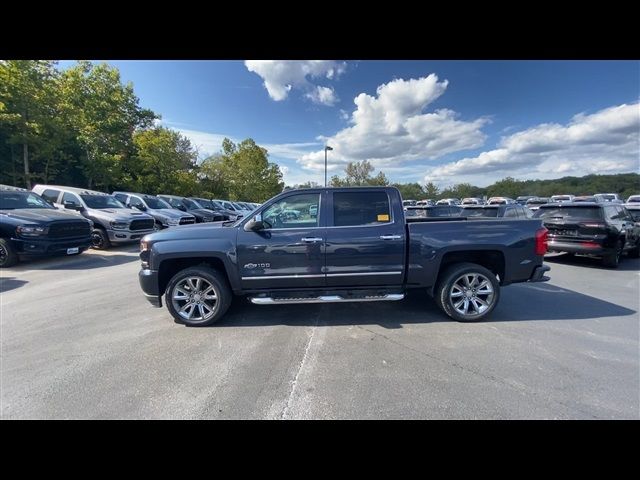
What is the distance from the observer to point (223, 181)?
32.5 meters

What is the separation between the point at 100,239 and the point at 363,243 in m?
10.1

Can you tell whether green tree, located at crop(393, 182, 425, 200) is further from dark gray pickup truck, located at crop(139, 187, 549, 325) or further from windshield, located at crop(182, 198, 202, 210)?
dark gray pickup truck, located at crop(139, 187, 549, 325)

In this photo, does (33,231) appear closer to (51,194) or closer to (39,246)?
(39,246)

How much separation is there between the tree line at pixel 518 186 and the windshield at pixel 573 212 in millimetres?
31108

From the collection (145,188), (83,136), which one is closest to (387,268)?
(83,136)

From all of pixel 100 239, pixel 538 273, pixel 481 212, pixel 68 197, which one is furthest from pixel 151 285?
pixel 68 197

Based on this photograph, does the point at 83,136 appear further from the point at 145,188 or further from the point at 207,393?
the point at 207,393

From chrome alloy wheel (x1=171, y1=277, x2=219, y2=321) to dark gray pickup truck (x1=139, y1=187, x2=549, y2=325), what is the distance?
0.04ft

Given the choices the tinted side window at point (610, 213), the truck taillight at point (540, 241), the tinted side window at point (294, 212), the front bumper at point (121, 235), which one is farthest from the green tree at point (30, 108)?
the tinted side window at point (610, 213)

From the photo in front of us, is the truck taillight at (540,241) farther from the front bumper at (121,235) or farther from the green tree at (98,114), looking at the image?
the green tree at (98,114)

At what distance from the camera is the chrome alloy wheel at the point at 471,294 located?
3.78 meters

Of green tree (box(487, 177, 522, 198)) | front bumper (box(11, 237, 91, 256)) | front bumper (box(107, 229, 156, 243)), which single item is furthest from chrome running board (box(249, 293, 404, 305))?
green tree (box(487, 177, 522, 198))

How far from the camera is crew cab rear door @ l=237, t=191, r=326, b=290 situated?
3643 mm
